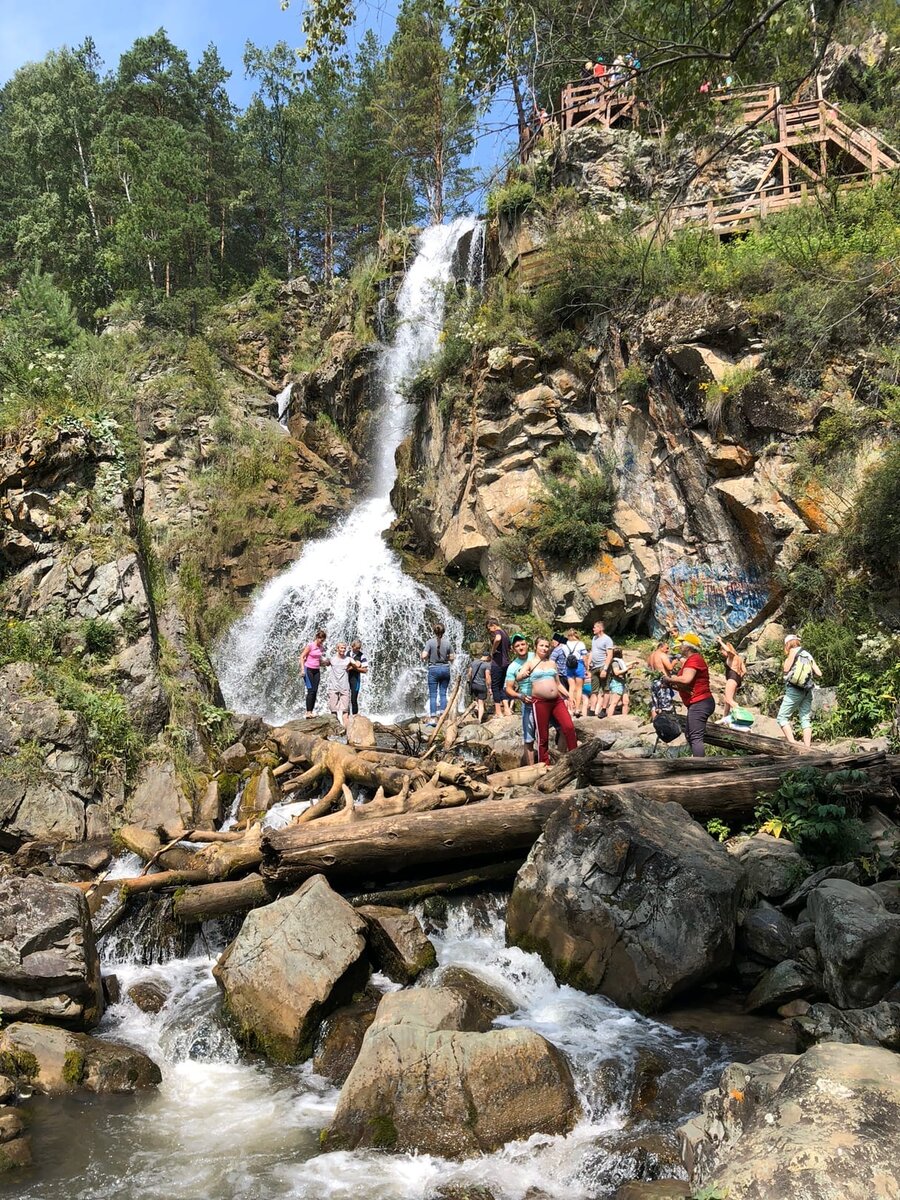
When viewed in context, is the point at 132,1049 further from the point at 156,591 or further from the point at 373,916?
the point at 156,591

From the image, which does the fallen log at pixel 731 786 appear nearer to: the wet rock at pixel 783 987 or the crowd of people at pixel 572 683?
the crowd of people at pixel 572 683

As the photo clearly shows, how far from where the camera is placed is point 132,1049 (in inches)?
247

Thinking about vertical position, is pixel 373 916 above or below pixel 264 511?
below

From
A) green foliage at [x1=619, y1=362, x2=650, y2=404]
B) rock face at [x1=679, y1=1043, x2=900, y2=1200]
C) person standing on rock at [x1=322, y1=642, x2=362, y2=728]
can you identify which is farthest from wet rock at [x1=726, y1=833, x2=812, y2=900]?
green foliage at [x1=619, y1=362, x2=650, y2=404]

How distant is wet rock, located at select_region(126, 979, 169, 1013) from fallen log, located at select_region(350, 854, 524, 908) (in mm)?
1955

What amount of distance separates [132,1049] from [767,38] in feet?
32.3

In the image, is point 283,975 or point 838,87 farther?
point 838,87

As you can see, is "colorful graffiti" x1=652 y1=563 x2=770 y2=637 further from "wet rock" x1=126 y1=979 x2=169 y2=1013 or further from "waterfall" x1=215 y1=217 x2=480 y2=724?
"wet rock" x1=126 y1=979 x2=169 y2=1013

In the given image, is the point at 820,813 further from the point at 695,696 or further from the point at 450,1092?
the point at 450,1092

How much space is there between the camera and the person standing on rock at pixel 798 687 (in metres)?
10.2

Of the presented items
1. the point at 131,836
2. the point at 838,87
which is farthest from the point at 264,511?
the point at 838,87

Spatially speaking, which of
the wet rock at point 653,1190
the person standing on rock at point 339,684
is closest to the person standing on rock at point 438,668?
the person standing on rock at point 339,684

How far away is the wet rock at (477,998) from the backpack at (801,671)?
599 cm

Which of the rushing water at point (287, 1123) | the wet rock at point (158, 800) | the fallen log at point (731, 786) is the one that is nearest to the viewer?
the rushing water at point (287, 1123)
